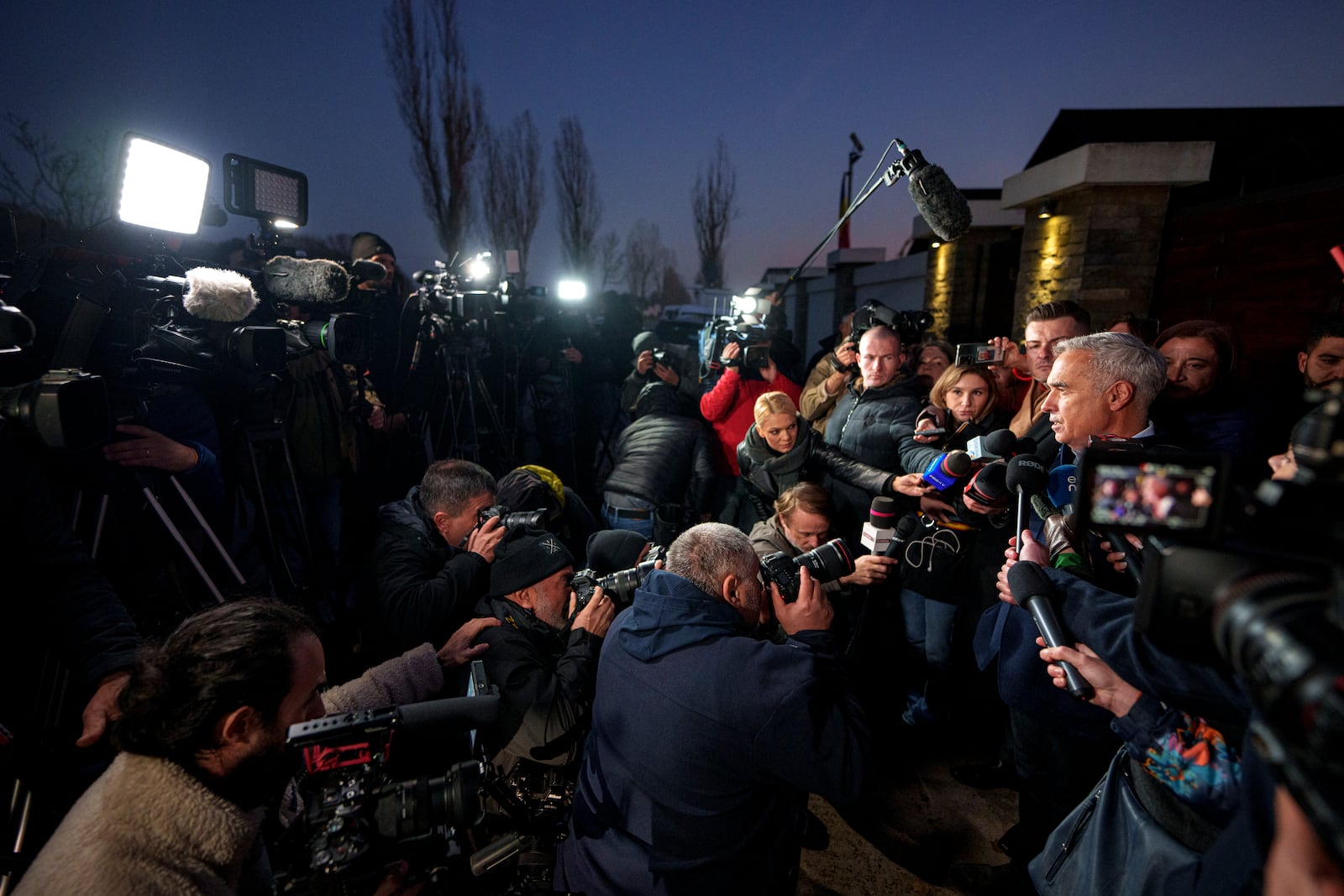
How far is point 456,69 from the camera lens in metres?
16.6

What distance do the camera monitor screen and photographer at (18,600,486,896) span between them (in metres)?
1.43

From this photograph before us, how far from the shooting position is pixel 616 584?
2.01m

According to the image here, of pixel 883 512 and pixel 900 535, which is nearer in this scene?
pixel 883 512

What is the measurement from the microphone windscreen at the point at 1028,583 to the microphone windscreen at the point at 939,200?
170 centimetres

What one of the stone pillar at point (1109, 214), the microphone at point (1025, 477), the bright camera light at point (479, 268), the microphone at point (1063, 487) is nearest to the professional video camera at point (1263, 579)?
the microphone at point (1025, 477)

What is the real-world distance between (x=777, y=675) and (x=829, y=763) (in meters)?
0.23

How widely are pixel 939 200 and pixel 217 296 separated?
10.3 feet

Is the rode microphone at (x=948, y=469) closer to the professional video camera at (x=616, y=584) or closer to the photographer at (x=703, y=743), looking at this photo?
the photographer at (x=703, y=743)

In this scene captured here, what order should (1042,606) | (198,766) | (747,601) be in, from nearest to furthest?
(198,766), (1042,606), (747,601)

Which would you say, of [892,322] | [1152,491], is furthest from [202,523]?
[892,322]

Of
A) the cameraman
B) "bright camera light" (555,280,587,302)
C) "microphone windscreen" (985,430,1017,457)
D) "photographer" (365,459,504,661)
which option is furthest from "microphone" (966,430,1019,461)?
"bright camera light" (555,280,587,302)

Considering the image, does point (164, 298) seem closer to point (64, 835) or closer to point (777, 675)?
point (64, 835)

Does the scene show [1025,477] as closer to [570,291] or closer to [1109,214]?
[1109,214]

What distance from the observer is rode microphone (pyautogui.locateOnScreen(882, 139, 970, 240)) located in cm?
251
